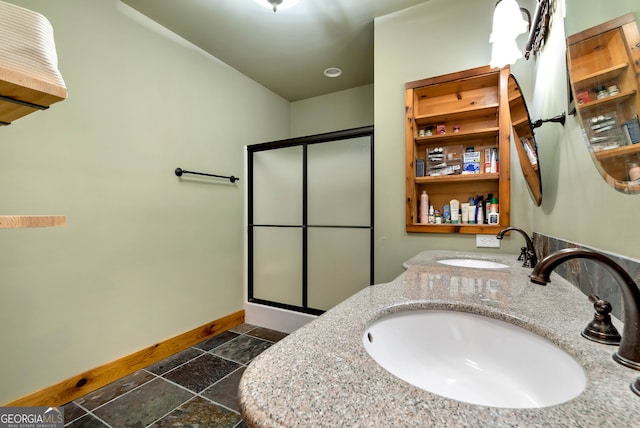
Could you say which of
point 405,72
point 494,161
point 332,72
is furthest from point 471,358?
point 332,72

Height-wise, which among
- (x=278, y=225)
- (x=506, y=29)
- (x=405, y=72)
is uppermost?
(x=405, y=72)

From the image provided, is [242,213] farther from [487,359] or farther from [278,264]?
[487,359]

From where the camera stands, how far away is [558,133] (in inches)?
46.2

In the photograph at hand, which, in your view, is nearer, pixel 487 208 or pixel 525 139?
pixel 525 139

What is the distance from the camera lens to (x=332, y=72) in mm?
2893

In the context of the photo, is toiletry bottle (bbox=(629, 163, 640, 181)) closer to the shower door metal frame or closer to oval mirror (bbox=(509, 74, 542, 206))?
oval mirror (bbox=(509, 74, 542, 206))

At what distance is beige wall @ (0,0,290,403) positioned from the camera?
1.53 m

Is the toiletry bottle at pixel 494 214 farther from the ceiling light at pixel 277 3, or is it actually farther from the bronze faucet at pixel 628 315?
the ceiling light at pixel 277 3

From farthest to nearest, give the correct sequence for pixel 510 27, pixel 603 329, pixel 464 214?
pixel 464 214 → pixel 510 27 → pixel 603 329

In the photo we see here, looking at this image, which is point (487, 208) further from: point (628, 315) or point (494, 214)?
point (628, 315)

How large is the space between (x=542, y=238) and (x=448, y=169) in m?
0.79

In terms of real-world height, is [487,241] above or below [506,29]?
below

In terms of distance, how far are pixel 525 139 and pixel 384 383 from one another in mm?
1458

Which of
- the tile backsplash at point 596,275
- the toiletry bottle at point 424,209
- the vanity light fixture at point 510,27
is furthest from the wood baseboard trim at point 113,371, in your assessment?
the vanity light fixture at point 510,27
